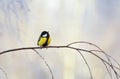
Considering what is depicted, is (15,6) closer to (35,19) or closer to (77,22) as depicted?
(35,19)

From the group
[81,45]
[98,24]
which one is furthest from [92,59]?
[98,24]

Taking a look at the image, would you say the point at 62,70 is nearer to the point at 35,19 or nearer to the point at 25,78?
the point at 25,78

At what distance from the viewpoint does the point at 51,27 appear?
2307 mm

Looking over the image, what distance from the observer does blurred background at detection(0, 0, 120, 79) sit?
226 centimetres

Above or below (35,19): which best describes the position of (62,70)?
below

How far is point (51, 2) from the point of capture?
2277mm

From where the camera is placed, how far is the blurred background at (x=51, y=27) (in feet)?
7.40

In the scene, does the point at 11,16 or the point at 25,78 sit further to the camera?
the point at 25,78

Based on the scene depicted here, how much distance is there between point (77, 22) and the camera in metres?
2.37

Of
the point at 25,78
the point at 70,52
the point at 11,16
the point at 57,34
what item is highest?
the point at 11,16

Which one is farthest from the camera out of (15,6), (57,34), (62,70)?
(62,70)

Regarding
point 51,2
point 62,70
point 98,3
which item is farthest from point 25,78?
point 98,3

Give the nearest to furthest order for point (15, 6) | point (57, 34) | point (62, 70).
Result: 1. point (15, 6)
2. point (57, 34)
3. point (62, 70)

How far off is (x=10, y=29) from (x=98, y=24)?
2.39 ft
